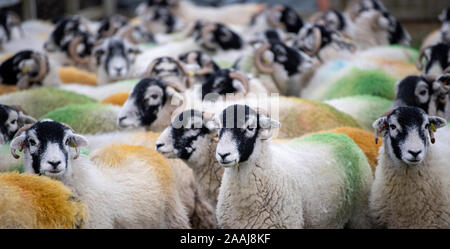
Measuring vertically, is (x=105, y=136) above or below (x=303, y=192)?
above

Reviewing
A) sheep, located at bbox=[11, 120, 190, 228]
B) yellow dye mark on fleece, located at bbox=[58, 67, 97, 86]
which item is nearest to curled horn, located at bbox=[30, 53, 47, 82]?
yellow dye mark on fleece, located at bbox=[58, 67, 97, 86]

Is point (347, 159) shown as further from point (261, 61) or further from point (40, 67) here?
point (40, 67)

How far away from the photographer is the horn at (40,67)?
7.24m

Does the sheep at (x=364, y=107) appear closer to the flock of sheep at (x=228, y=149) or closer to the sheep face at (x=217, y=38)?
the flock of sheep at (x=228, y=149)

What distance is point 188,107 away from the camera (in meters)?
6.03

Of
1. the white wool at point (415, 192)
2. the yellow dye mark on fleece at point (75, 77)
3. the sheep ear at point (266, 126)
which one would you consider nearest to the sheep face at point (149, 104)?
the sheep ear at point (266, 126)

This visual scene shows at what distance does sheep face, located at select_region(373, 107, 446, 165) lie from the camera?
428 centimetres

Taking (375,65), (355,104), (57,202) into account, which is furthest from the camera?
(375,65)

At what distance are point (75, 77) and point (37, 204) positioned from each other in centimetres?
472

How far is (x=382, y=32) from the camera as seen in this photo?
980cm

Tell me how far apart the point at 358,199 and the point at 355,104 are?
1.89 m

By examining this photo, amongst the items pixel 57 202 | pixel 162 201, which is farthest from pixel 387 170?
pixel 57 202
